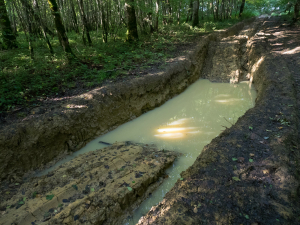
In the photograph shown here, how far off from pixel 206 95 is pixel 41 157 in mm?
7925

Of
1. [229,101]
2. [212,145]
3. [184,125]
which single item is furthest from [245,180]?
[229,101]

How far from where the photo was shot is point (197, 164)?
3.60 metres

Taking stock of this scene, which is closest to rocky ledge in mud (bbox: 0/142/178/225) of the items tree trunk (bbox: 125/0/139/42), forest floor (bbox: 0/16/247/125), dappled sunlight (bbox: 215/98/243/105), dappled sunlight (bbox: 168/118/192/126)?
dappled sunlight (bbox: 168/118/192/126)

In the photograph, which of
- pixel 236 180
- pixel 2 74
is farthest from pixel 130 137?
pixel 2 74

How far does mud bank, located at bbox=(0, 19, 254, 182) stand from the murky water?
1.19ft

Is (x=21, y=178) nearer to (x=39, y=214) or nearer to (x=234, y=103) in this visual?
(x=39, y=214)

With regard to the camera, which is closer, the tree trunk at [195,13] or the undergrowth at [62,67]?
the undergrowth at [62,67]

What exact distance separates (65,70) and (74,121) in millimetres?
3489

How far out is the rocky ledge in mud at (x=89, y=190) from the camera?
312 cm

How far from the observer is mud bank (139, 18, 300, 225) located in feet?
8.17

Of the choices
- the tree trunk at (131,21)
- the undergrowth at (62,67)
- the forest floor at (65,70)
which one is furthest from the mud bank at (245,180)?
the tree trunk at (131,21)

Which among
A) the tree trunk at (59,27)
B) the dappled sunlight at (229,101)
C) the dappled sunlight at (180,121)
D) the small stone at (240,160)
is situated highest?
the tree trunk at (59,27)

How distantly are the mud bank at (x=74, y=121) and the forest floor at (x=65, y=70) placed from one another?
0.52m

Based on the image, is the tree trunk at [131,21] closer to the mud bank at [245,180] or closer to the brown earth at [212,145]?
the brown earth at [212,145]
